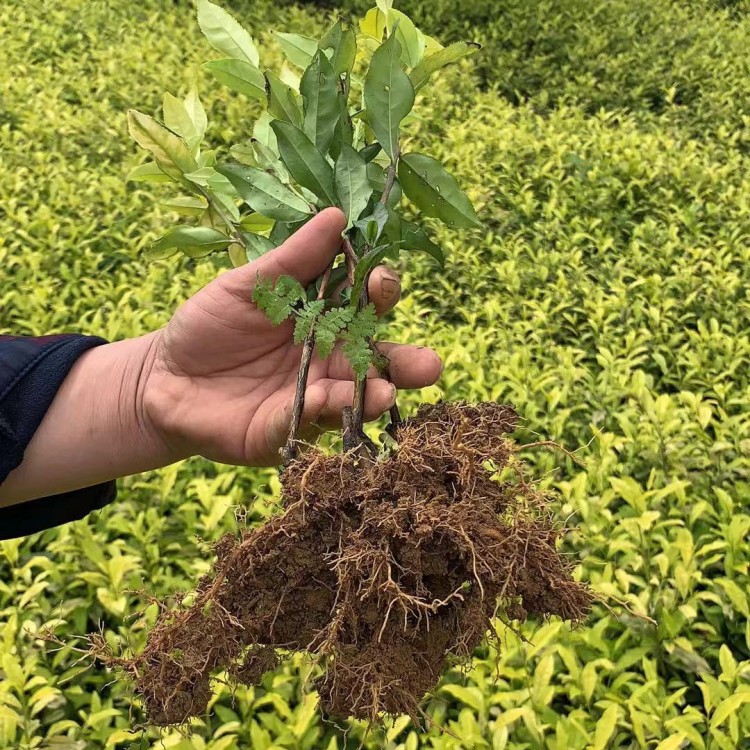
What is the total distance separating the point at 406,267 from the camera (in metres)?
3.79

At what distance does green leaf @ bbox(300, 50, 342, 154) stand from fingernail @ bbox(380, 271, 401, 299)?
0.27 metres

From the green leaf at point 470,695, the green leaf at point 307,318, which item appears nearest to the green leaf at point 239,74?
the green leaf at point 307,318

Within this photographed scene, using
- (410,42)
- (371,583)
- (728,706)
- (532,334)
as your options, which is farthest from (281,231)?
(532,334)

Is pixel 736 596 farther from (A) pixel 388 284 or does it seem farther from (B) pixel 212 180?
(B) pixel 212 180

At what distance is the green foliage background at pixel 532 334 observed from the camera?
5.74 feet

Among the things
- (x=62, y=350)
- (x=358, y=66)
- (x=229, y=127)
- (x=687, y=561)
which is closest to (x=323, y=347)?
(x=62, y=350)

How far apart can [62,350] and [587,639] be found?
4.99 ft

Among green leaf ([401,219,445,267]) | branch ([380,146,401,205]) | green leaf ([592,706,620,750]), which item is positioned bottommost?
green leaf ([592,706,620,750])

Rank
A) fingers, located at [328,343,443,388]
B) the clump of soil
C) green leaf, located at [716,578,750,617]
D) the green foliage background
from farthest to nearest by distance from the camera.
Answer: green leaf, located at [716,578,750,617] → the green foliage background → fingers, located at [328,343,443,388] → the clump of soil

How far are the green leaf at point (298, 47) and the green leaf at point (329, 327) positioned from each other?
646mm

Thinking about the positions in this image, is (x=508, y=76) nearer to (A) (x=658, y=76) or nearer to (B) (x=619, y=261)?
(A) (x=658, y=76)

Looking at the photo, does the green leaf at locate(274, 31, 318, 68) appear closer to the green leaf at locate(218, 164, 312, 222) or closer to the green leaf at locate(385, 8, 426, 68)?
the green leaf at locate(385, 8, 426, 68)

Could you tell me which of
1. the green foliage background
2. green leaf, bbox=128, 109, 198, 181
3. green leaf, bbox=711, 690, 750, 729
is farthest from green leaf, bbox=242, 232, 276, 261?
green leaf, bbox=711, 690, 750, 729

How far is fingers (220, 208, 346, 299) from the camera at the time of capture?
1.28 meters
